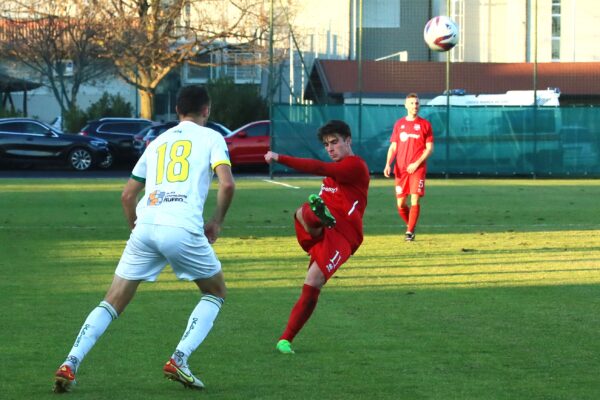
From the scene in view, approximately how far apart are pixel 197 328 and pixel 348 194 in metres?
1.97

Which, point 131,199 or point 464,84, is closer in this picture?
point 131,199

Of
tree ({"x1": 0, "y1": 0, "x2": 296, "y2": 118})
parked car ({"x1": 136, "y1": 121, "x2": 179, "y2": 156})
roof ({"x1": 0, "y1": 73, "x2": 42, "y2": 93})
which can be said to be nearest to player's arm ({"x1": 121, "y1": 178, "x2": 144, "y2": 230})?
parked car ({"x1": 136, "y1": 121, "x2": 179, "y2": 156})

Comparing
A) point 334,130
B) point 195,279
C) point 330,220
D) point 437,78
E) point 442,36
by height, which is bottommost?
point 195,279

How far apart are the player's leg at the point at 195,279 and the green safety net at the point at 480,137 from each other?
28519mm

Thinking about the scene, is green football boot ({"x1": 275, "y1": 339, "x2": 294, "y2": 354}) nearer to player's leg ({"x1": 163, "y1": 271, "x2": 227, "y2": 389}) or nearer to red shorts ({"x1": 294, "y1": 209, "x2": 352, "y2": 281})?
red shorts ({"x1": 294, "y1": 209, "x2": 352, "y2": 281})

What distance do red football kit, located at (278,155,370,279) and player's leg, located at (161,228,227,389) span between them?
135 centimetres

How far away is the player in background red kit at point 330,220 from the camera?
8641 mm

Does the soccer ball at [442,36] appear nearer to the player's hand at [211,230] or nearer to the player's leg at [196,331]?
the player's leg at [196,331]

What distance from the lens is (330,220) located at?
865 centimetres

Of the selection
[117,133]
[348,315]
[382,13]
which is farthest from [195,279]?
[382,13]

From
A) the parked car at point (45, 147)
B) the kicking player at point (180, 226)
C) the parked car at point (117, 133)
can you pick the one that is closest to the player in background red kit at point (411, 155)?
the kicking player at point (180, 226)

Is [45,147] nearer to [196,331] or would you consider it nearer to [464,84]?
[464,84]

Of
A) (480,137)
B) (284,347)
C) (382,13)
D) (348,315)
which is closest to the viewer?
(284,347)

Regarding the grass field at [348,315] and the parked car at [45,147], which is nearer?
the grass field at [348,315]
